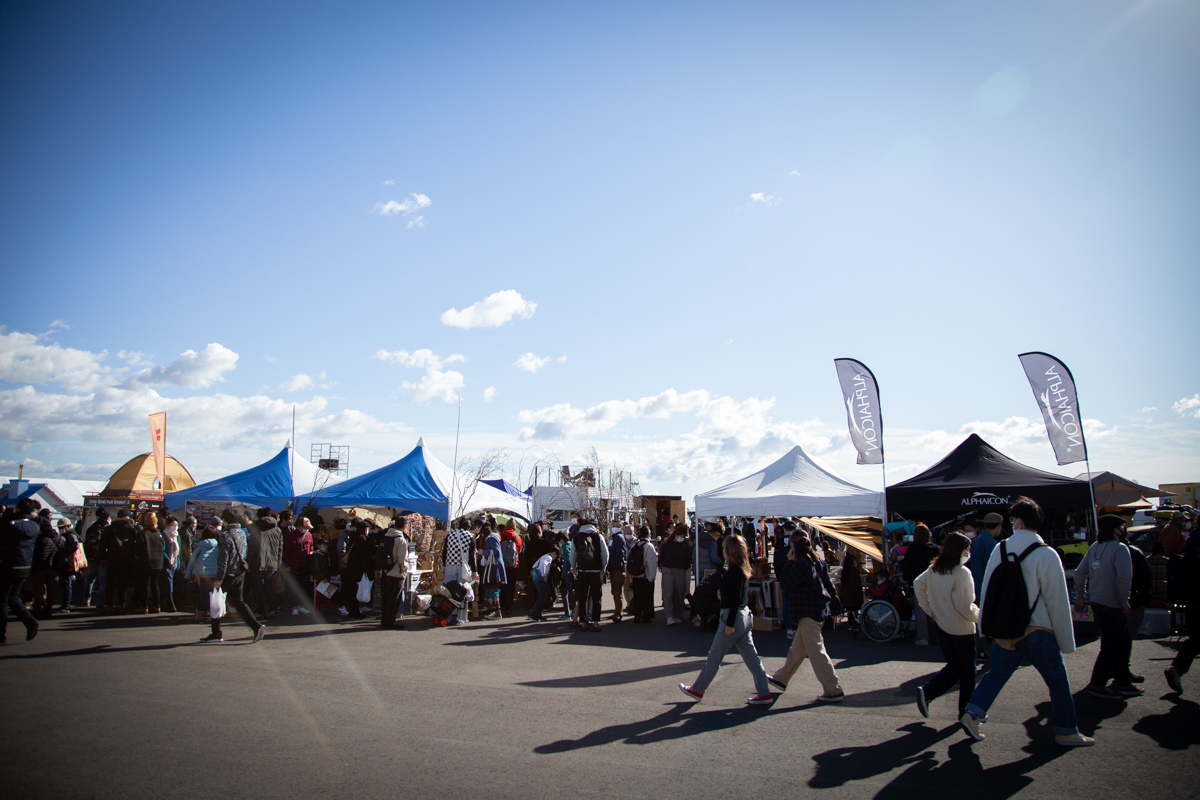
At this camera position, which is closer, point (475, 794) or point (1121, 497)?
point (475, 794)

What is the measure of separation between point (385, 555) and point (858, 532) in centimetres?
837

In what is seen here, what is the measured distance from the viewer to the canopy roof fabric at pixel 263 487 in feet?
49.5

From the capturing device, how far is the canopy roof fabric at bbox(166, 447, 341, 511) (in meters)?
15.1

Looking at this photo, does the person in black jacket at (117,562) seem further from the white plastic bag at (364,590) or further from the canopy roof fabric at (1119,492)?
the canopy roof fabric at (1119,492)

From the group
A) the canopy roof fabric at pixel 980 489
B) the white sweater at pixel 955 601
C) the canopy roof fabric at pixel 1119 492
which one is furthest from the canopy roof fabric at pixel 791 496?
the canopy roof fabric at pixel 1119 492

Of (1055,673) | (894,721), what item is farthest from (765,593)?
(1055,673)

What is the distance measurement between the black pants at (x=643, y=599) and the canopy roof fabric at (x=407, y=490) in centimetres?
529

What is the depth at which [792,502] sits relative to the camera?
11.5m

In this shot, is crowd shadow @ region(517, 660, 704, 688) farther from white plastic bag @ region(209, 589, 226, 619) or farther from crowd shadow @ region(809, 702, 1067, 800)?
white plastic bag @ region(209, 589, 226, 619)

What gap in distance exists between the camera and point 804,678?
6934mm

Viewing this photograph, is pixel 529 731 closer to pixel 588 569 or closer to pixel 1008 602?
pixel 1008 602

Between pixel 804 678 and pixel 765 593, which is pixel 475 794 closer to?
pixel 804 678

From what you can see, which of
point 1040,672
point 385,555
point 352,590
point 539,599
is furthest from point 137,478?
point 1040,672

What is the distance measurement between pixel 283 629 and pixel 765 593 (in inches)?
295
